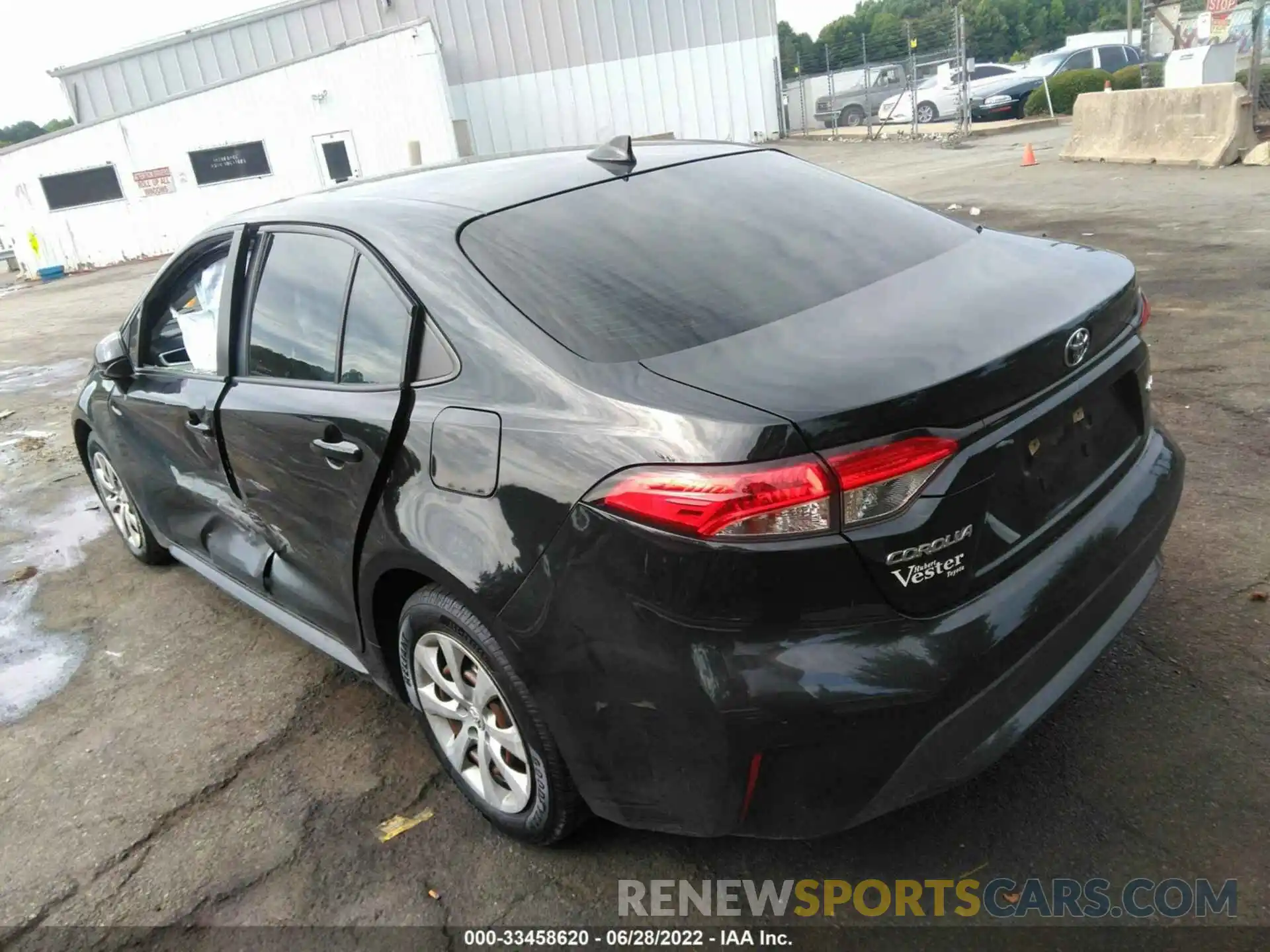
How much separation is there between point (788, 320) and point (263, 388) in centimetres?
172

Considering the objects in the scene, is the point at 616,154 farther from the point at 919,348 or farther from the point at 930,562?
the point at 930,562

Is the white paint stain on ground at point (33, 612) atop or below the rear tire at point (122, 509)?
below

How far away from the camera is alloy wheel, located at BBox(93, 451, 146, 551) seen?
466 cm

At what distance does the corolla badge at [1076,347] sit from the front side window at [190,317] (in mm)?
2635

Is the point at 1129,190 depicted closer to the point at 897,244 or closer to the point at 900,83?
the point at 897,244

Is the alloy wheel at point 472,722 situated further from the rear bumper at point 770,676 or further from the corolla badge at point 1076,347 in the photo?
the corolla badge at point 1076,347

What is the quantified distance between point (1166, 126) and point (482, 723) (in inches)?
559

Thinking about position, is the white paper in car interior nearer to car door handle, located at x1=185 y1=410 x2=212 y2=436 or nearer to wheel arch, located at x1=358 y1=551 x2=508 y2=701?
car door handle, located at x1=185 y1=410 x2=212 y2=436

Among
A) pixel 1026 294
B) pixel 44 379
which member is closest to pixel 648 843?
pixel 1026 294

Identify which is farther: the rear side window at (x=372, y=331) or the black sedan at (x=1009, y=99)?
the black sedan at (x=1009, y=99)

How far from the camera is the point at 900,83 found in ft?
102

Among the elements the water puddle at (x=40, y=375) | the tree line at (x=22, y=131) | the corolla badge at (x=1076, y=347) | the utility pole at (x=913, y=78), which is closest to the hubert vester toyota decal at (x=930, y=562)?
the corolla badge at (x=1076, y=347)

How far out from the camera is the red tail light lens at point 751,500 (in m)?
1.86

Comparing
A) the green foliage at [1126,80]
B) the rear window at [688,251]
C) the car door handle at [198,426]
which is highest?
the rear window at [688,251]
